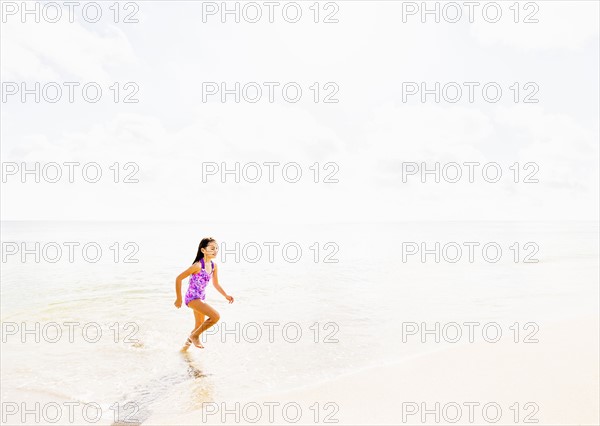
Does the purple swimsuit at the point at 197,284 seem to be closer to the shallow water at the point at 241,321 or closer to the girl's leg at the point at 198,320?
the girl's leg at the point at 198,320

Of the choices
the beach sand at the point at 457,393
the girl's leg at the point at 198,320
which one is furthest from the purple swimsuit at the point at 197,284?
the beach sand at the point at 457,393

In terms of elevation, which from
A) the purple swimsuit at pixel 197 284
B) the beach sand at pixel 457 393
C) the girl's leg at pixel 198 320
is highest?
the purple swimsuit at pixel 197 284

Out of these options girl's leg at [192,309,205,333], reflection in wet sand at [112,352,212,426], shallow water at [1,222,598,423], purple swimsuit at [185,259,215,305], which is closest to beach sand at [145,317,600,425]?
reflection in wet sand at [112,352,212,426]

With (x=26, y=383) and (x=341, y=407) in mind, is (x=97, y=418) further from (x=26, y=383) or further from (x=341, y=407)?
(x=341, y=407)

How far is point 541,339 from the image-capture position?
8.09m

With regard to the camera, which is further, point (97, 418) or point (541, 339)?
point (541, 339)

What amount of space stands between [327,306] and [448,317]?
374 centimetres

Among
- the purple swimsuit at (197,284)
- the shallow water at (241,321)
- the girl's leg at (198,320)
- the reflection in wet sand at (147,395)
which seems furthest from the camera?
the girl's leg at (198,320)

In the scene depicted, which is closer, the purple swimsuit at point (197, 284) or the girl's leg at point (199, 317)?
the purple swimsuit at point (197, 284)

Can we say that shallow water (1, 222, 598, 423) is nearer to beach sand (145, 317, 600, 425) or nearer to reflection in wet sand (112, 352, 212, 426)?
reflection in wet sand (112, 352, 212, 426)

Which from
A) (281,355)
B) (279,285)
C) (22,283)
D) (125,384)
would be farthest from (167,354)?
(22,283)

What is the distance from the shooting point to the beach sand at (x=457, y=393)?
5133 millimetres

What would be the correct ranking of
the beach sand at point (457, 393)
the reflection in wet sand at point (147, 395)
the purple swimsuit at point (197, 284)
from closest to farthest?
the beach sand at point (457, 393) < the reflection in wet sand at point (147, 395) < the purple swimsuit at point (197, 284)

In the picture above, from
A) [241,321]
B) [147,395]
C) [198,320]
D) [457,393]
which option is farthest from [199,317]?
[457,393]
